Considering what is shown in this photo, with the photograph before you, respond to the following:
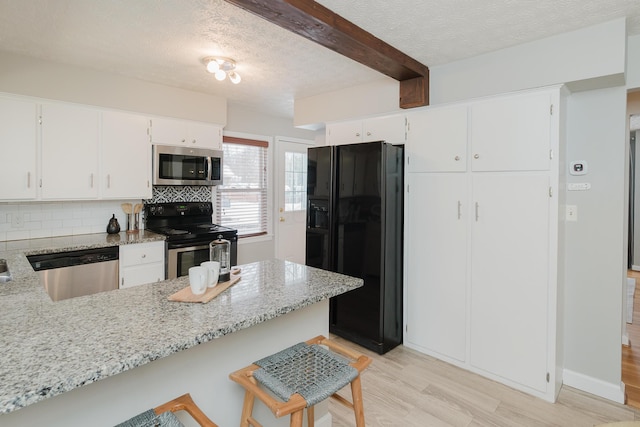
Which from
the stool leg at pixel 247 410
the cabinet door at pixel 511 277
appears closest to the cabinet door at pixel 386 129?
the cabinet door at pixel 511 277

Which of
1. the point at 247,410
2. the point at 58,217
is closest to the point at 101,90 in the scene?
the point at 58,217

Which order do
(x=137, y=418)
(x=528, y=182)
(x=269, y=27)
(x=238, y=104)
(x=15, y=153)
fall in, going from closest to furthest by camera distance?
1. (x=137, y=418)
2. (x=269, y=27)
3. (x=528, y=182)
4. (x=15, y=153)
5. (x=238, y=104)

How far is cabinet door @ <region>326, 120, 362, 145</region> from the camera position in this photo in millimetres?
3387

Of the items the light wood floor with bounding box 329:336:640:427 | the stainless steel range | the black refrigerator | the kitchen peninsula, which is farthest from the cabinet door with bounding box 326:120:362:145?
the light wood floor with bounding box 329:336:640:427

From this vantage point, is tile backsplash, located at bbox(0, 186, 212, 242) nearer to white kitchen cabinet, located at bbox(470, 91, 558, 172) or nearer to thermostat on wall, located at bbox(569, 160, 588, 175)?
white kitchen cabinet, located at bbox(470, 91, 558, 172)

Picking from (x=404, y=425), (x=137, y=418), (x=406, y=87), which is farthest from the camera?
(x=406, y=87)

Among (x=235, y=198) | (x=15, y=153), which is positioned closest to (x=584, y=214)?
(x=235, y=198)

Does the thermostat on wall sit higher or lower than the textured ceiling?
lower

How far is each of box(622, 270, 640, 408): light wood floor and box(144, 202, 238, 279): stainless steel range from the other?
3551mm

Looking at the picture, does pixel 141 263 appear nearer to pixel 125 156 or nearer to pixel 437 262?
pixel 125 156

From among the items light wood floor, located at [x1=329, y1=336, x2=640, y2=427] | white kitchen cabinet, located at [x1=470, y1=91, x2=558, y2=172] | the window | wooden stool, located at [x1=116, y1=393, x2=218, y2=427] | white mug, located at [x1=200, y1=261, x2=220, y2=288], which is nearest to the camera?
wooden stool, located at [x1=116, y1=393, x2=218, y2=427]

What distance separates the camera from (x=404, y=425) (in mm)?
2074

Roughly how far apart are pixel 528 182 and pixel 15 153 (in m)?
3.92

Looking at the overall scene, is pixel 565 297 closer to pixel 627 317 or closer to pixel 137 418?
pixel 627 317
